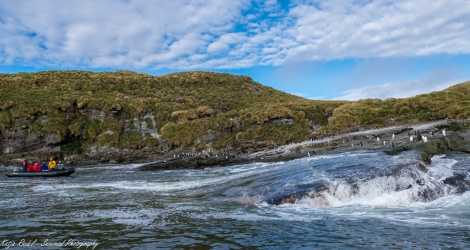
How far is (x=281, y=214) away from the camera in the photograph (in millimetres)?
10930

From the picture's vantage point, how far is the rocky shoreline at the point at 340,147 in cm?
2180

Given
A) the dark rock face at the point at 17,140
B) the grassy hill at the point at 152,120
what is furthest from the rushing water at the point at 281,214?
the dark rock face at the point at 17,140

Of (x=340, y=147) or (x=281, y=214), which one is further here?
(x=340, y=147)

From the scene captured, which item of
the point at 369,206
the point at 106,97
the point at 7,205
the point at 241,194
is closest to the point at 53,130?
the point at 106,97

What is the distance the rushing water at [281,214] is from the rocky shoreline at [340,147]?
463 cm

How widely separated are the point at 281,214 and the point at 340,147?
2170 cm

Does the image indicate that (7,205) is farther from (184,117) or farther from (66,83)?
(66,83)

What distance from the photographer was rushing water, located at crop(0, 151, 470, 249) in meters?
7.87

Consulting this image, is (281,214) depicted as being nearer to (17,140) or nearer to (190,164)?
(190,164)

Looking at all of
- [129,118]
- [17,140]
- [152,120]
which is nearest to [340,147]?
[152,120]

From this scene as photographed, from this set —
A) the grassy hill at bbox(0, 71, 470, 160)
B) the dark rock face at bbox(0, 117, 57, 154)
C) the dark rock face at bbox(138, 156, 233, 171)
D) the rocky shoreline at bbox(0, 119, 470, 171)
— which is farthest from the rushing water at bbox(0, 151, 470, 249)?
the dark rock face at bbox(0, 117, 57, 154)

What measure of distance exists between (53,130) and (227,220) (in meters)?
56.2

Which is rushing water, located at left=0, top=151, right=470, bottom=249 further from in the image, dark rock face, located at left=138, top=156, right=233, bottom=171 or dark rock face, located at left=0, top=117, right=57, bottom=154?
dark rock face, located at left=0, top=117, right=57, bottom=154

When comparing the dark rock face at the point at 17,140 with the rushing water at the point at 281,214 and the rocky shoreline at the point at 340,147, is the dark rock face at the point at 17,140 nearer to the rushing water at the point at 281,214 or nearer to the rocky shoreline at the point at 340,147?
the rocky shoreline at the point at 340,147
